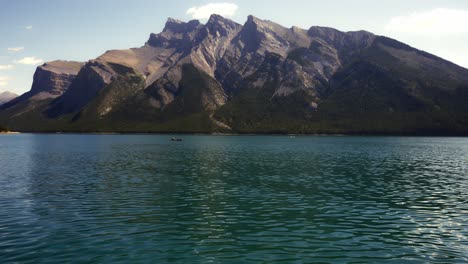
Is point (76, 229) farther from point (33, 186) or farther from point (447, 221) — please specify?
point (447, 221)

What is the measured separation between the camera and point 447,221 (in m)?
40.8

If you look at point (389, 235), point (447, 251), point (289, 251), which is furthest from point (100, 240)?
point (447, 251)

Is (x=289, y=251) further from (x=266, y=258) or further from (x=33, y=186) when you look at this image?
(x=33, y=186)

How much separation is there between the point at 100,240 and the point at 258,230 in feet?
46.8

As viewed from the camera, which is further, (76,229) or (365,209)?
(365,209)

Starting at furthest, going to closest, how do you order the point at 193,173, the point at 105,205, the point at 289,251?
the point at 193,173 → the point at 105,205 → the point at 289,251

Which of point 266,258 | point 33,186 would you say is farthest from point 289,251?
point 33,186

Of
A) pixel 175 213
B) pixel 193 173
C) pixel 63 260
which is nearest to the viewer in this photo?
pixel 63 260

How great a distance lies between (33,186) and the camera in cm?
6391

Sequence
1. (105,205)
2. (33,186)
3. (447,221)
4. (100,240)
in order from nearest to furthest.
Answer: (100,240) → (447,221) → (105,205) → (33,186)

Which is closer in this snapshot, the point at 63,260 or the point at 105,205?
the point at 63,260

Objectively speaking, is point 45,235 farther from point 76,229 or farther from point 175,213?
point 175,213

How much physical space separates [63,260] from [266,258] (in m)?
14.8

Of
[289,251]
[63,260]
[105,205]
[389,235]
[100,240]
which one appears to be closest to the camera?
[63,260]
